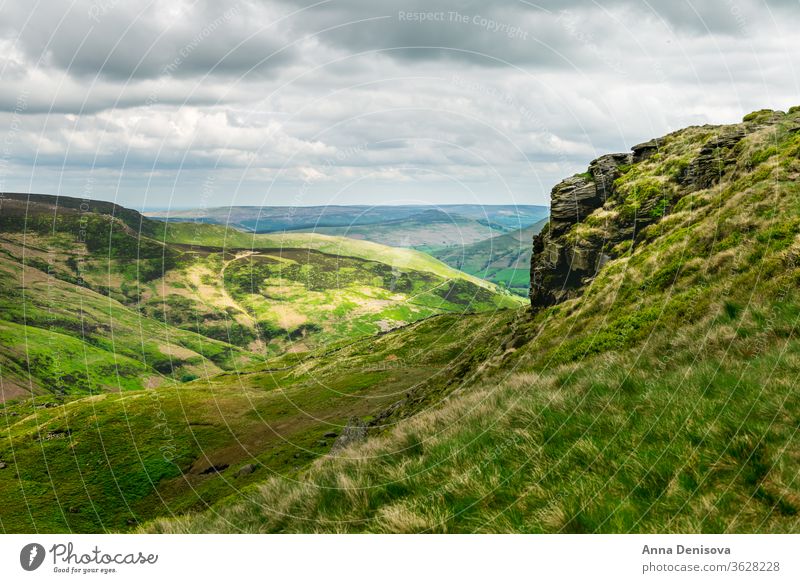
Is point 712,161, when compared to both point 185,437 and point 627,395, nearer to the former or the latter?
point 627,395

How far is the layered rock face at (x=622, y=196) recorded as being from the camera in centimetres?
4200

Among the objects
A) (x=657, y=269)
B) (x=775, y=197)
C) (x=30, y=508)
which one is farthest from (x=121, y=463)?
(x=775, y=197)

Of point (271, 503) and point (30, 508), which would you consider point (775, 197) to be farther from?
point (30, 508)

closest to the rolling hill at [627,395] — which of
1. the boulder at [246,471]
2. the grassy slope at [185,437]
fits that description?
the boulder at [246,471]

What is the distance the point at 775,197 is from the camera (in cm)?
2477

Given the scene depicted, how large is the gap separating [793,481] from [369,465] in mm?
6691
